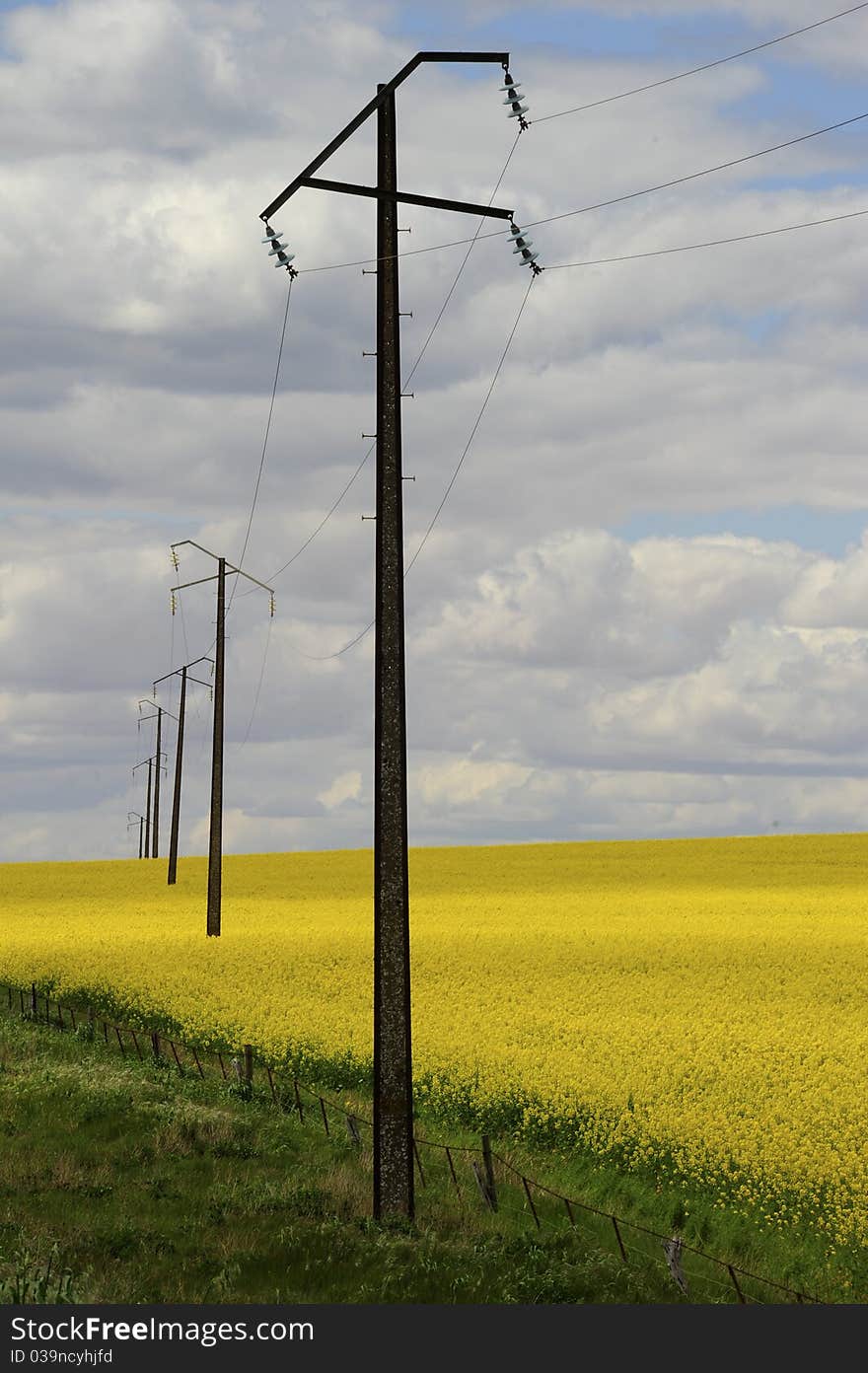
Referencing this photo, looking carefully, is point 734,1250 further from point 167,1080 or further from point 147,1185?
point 167,1080

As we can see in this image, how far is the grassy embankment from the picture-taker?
14.3 m

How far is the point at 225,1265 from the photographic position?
48.5 feet

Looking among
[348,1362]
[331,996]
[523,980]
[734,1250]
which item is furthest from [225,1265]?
[523,980]

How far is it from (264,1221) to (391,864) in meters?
4.34

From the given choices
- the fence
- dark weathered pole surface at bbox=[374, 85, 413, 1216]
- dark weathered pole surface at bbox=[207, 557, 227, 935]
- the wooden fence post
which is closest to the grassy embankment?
the fence

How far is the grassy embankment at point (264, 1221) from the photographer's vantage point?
14344mm

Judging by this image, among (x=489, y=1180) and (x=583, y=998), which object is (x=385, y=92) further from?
(x=583, y=998)

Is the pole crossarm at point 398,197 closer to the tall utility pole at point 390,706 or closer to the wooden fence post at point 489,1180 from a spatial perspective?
the tall utility pole at point 390,706

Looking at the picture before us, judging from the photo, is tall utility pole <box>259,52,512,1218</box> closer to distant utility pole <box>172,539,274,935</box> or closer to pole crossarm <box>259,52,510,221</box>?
pole crossarm <box>259,52,510,221</box>

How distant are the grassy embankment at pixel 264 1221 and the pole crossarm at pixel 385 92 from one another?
12.7m

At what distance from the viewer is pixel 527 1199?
19.5m

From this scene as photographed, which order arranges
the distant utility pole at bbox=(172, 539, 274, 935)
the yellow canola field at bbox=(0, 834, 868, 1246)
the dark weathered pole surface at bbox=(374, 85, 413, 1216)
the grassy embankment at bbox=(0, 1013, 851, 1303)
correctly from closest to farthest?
the grassy embankment at bbox=(0, 1013, 851, 1303)
the dark weathered pole surface at bbox=(374, 85, 413, 1216)
the yellow canola field at bbox=(0, 834, 868, 1246)
the distant utility pole at bbox=(172, 539, 274, 935)

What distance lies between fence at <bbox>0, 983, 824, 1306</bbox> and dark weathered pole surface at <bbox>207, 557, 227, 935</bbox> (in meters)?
16.4

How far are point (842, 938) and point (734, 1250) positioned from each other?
28.1 m
